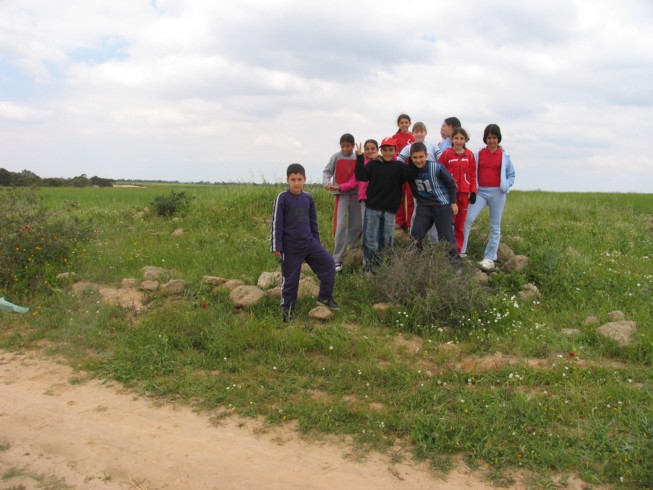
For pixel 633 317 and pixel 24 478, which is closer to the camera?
pixel 24 478

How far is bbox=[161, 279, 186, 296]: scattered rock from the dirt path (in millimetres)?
2112

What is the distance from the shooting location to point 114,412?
371 cm

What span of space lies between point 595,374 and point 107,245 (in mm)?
7199

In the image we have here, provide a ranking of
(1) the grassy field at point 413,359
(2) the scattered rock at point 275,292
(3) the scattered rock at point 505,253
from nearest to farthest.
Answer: (1) the grassy field at point 413,359 → (2) the scattered rock at point 275,292 → (3) the scattered rock at point 505,253

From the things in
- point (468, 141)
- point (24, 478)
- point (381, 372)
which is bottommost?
point (24, 478)

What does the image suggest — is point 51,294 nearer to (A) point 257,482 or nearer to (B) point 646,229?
(A) point 257,482

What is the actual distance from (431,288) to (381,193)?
1446 mm

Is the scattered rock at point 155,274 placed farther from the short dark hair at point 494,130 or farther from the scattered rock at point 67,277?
the short dark hair at point 494,130

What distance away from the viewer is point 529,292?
240 inches

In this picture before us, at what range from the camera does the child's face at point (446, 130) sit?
23.2 feet

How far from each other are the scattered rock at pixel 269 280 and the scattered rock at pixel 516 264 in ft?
10.3

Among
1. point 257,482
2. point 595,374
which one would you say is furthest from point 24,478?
point 595,374

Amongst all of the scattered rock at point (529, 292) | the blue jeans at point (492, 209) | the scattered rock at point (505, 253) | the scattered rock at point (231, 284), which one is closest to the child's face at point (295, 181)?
Answer: the scattered rock at point (231, 284)

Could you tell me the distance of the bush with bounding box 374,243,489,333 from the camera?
203 inches
